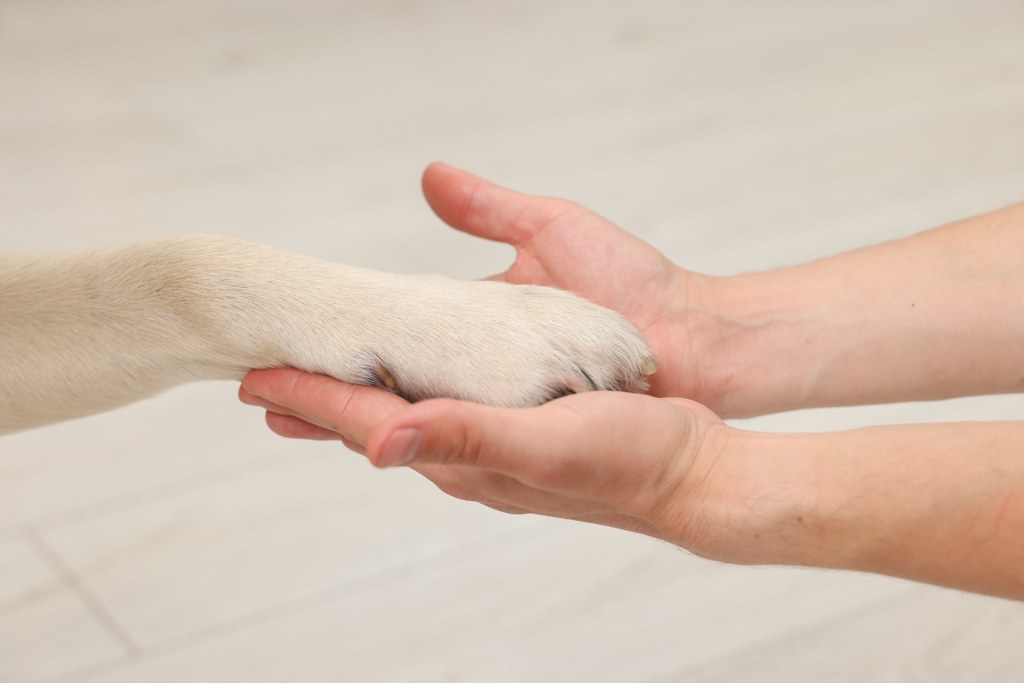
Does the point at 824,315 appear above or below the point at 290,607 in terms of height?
above

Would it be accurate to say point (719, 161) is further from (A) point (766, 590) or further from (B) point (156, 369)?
(B) point (156, 369)

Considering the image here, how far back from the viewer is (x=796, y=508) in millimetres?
1515

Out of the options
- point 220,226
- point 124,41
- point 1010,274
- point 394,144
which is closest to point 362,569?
point 1010,274

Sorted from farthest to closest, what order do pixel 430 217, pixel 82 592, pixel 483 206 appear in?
pixel 430 217 → pixel 82 592 → pixel 483 206

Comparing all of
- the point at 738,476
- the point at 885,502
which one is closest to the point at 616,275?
the point at 738,476

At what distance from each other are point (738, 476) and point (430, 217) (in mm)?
2161

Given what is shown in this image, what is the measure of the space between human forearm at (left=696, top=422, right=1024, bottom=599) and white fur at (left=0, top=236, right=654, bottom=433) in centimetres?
27

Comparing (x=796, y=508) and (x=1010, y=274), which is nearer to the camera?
(x=796, y=508)

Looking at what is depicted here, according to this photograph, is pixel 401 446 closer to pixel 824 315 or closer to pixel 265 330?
pixel 265 330

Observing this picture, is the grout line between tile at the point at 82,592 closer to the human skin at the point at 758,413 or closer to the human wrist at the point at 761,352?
the human skin at the point at 758,413

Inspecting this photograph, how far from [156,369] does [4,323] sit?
25cm

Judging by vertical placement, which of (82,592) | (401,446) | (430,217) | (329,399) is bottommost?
(82,592)

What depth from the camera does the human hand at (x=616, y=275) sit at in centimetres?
204

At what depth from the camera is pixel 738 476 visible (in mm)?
1562
